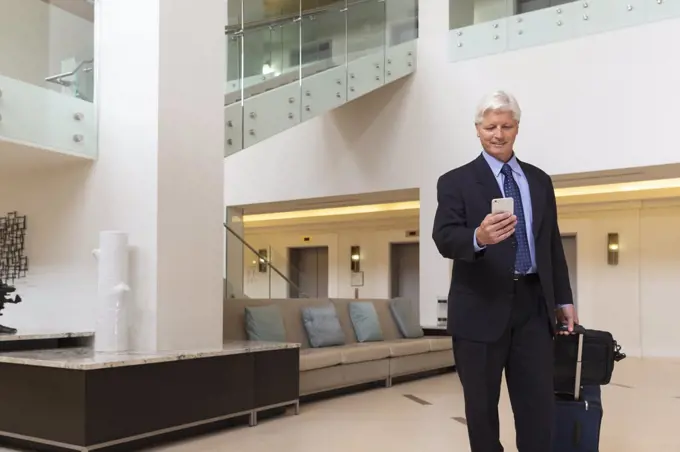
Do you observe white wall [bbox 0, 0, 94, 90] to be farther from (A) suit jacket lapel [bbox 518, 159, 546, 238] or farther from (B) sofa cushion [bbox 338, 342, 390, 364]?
(A) suit jacket lapel [bbox 518, 159, 546, 238]

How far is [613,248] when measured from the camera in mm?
11648

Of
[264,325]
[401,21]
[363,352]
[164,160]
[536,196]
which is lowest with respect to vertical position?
[363,352]

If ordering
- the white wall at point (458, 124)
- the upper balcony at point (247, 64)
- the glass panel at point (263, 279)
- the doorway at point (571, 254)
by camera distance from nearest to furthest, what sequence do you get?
the upper balcony at point (247, 64)
the white wall at point (458, 124)
the glass panel at point (263, 279)
the doorway at point (571, 254)

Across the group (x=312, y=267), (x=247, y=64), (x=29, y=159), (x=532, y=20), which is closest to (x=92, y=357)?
(x=29, y=159)

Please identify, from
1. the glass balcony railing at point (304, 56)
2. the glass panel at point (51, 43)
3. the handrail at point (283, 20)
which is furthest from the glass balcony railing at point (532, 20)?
the glass panel at point (51, 43)

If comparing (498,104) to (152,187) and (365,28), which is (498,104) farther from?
(365,28)

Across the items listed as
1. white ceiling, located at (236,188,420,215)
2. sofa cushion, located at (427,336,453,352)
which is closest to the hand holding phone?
sofa cushion, located at (427,336,453,352)

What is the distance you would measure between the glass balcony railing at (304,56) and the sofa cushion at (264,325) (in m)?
1.93

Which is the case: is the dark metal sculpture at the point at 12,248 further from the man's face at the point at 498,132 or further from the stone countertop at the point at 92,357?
the man's face at the point at 498,132

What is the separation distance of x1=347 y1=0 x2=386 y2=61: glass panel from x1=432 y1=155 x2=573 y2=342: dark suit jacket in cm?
761

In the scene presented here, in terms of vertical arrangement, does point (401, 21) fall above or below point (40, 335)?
above

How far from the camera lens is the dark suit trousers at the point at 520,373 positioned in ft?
7.63

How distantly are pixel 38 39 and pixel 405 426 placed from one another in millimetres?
4228

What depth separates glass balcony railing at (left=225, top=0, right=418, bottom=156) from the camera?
26.2ft
